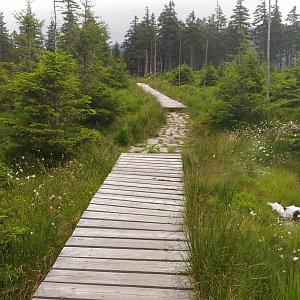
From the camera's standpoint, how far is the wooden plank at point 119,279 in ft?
9.69

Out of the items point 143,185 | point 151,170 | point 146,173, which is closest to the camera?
point 143,185

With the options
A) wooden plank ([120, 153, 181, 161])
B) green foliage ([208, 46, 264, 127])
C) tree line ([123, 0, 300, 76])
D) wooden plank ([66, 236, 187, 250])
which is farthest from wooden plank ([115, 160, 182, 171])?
tree line ([123, 0, 300, 76])

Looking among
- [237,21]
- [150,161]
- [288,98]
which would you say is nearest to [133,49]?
[237,21]

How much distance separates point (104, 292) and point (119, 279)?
0.22 m

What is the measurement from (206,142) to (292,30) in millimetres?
51573

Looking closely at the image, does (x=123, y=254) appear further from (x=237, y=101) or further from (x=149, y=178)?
(x=237, y=101)

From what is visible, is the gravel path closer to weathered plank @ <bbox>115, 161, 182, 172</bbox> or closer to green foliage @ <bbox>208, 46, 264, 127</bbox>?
green foliage @ <bbox>208, 46, 264, 127</bbox>

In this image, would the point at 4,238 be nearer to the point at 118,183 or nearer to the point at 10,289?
the point at 10,289

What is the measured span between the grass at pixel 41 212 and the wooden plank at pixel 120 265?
0.18 m

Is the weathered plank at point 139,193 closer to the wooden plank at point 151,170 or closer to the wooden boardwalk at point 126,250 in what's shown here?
the wooden boardwalk at point 126,250

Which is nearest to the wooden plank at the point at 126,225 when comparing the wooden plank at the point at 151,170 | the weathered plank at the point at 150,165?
the wooden plank at the point at 151,170

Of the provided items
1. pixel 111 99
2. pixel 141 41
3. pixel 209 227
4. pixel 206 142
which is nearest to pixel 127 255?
pixel 209 227

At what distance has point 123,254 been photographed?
11.3 ft

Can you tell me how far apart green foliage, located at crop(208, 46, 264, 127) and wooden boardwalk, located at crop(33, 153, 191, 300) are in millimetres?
5030
